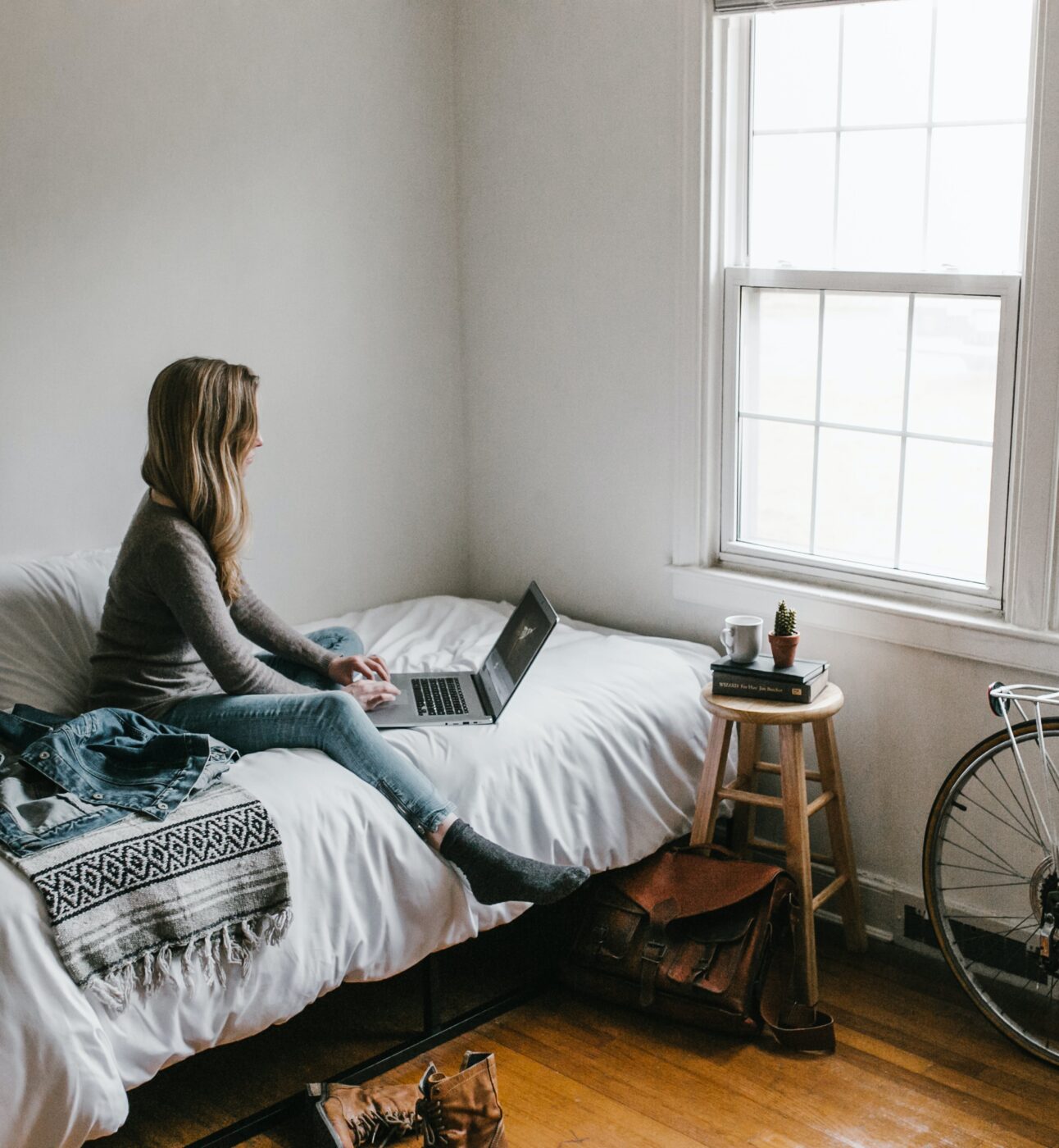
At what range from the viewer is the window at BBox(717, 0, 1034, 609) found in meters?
2.62

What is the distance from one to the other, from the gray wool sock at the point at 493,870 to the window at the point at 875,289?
1088 millimetres

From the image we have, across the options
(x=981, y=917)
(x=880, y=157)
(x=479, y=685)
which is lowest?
(x=981, y=917)

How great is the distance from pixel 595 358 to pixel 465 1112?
6.29ft

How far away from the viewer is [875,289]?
2.81 m

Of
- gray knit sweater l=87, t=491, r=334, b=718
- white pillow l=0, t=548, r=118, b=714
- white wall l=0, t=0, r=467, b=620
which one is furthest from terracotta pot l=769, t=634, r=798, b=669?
white pillow l=0, t=548, r=118, b=714

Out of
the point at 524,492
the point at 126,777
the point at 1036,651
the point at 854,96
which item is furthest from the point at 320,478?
the point at 1036,651

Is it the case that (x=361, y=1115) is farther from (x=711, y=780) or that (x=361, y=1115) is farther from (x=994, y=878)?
(x=994, y=878)

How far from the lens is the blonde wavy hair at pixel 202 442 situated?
2486 millimetres

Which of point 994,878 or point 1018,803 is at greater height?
point 1018,803

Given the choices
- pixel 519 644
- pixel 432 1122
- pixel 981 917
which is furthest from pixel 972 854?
pixel 432 1122

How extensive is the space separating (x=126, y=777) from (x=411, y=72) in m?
2.16

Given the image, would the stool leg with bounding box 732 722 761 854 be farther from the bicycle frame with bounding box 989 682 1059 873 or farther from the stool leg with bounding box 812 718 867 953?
the bicycle frame with bounding box 989 682 1059 873

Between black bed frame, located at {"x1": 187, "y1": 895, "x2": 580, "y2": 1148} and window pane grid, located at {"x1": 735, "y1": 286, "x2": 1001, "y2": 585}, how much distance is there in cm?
105

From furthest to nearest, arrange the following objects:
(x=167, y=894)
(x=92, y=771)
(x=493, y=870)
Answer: (x=493, y=870), (x=92, y=771), (x=167, y=894)
